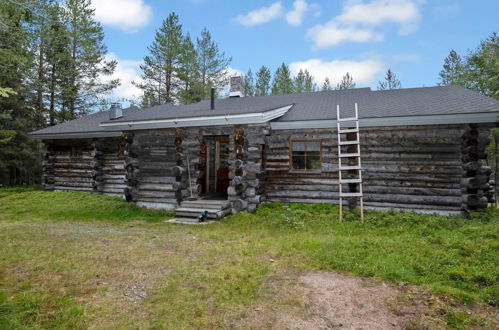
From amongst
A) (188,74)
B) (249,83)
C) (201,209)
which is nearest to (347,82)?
(249,83)

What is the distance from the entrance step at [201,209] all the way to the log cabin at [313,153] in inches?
1.4

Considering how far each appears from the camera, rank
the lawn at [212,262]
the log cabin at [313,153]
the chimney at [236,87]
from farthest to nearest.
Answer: the chimney at [236,87], the log cabin at [313,153], the lawn at [212,262]

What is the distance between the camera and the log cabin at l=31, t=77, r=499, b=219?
9039mm

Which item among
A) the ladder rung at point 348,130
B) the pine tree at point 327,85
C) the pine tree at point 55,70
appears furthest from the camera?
the pine tree at point 327,85

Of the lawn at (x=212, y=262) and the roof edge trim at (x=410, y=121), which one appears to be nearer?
the lawn at (x=212, y=262)

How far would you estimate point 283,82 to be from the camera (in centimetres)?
3575

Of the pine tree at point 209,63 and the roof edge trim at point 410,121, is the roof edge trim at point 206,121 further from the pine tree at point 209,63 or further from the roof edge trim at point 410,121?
the pine tree at point 209,63

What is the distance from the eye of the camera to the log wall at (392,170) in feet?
30.0

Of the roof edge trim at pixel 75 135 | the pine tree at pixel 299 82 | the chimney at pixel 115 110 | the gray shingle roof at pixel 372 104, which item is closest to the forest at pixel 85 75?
the roof edge trim at pixel 75 135

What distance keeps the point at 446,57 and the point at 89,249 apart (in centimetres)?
3388

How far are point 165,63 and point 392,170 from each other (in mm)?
23908

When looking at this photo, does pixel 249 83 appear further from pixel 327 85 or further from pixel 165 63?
pixel 165 63

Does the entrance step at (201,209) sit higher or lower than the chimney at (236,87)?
lower

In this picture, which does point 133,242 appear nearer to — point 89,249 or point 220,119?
point 89,249
